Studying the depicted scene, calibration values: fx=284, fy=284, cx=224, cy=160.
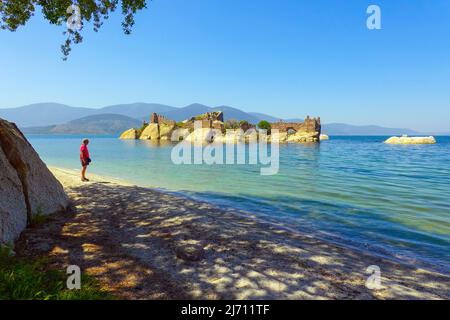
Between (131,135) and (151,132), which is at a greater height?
(151,132)

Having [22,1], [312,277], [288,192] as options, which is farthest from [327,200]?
[22,1]

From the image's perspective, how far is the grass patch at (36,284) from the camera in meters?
5.05

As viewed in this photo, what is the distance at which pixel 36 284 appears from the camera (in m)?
5.45

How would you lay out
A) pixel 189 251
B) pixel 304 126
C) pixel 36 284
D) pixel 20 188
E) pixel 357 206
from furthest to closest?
pixel 304 126 < pixel 357 206 < pixel 20 188 < pixel 189 251 < pixel 36 284

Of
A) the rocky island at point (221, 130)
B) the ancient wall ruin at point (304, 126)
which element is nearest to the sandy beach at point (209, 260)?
the rocky island at point (221, 130)

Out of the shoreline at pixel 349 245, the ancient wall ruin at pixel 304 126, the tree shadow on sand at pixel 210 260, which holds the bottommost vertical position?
the shoreline at pixel 349 245

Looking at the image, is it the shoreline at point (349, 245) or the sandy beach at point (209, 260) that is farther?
the shoreline at point (349, 245)

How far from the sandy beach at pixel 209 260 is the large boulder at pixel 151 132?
14077cm

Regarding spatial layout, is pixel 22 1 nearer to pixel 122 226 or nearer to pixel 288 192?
pixel 122 226

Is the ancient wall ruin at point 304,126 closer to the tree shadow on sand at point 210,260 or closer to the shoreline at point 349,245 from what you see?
the shoreline at point 349,245

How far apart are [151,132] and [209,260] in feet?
491

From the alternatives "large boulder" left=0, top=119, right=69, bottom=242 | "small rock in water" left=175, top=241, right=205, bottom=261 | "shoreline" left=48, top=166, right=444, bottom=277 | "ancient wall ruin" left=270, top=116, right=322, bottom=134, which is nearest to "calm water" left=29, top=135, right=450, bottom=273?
"shoreline" left=48, top=166, right=444, bottom=277

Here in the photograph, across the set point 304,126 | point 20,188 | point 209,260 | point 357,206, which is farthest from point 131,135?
point 209,260

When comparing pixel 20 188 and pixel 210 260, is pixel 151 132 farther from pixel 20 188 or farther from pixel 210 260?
pixel 210 260
